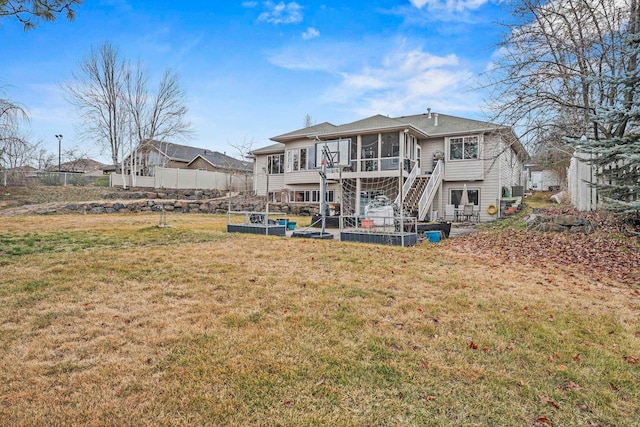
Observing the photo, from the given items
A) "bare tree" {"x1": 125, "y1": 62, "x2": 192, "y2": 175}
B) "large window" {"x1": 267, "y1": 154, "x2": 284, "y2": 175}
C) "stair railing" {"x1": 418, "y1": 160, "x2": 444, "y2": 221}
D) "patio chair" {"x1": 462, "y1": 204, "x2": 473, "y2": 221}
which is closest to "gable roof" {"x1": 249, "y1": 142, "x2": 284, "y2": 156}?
"large window" {"x1": 267, "y1": 154, "x2": 284, "y2": 175}

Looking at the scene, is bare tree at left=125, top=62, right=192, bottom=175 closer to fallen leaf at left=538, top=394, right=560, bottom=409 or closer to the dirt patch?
the dirt patch

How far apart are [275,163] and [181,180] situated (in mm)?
8353

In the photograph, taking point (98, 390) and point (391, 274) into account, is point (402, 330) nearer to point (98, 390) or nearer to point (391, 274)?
point (391, 274)

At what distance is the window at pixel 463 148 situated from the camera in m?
18.0

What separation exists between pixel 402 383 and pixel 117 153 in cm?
3176

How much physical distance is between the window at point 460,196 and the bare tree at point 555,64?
27.2 ft

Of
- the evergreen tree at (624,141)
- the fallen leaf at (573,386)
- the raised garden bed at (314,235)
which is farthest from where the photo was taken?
the raised garden bed at (314,235)

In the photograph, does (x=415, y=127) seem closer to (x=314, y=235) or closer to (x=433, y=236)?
(x=433, y=236)

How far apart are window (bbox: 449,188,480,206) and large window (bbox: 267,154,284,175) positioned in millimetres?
11718

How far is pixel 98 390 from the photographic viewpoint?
2535mm

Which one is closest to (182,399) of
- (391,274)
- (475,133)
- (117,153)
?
(391,274)

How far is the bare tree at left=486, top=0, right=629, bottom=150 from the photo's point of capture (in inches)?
352

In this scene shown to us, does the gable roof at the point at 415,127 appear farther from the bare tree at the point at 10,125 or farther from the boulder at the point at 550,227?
the bare tree at the point at 10,125

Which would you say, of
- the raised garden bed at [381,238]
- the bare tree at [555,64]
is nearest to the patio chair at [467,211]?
the bare tree at [555,64]
